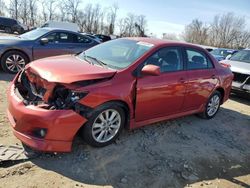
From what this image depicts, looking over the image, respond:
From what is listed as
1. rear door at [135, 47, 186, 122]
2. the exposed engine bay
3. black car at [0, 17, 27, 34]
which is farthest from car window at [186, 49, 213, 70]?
black car at [0, 17, 27, 34]

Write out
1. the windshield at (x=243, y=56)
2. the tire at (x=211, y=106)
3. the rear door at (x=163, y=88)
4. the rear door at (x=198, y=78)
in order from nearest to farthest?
the rear door at (x=163, y=88) < the rear door at (x=198, y=78) < the tire at (x=211, y=106) < the windshield at (x=243, y=56)

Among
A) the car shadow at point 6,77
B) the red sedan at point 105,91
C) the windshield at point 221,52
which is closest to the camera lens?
the red sedan at point 105,91

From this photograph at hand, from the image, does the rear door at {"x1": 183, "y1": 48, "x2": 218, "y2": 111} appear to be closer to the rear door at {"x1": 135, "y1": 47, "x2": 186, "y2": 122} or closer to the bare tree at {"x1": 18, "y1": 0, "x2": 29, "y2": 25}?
the rear door at {"x1": 135, "y1": 47, "x2": 186, "y2": 122}

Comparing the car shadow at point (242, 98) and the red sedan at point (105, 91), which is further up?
the red sedan at point (105, 91)

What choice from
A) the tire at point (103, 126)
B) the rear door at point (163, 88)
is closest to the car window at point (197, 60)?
the rear door at point (163, 88)

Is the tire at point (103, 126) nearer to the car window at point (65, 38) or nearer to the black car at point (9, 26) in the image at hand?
the car window at point (65, 38)

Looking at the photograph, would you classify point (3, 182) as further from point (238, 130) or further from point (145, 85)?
point (238, 130)

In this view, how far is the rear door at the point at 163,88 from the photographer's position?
4.32m

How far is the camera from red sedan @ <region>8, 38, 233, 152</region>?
3521 millimetres

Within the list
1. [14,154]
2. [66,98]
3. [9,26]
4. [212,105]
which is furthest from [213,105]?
[9,26]

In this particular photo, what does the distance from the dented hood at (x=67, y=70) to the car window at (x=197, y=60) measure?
6.01ft

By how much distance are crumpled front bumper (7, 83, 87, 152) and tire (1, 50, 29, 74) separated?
4.78 metres

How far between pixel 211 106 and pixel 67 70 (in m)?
3.50

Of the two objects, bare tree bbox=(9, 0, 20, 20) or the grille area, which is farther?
bare tree bbox=(9, 0, 20, 20)
